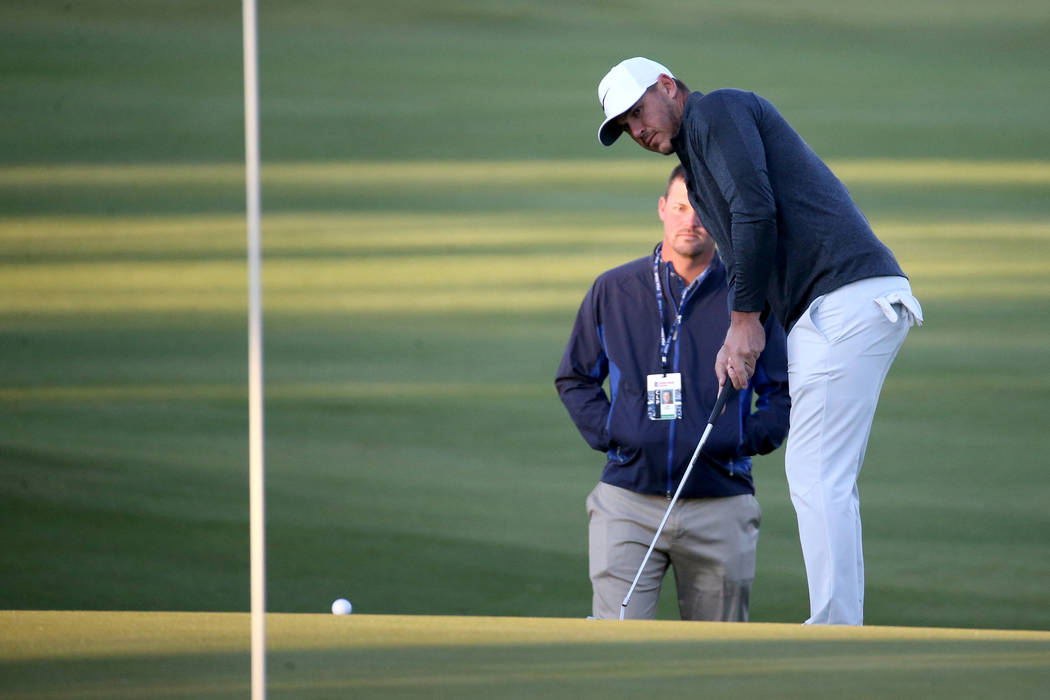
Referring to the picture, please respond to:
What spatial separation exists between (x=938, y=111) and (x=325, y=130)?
2.34 meters

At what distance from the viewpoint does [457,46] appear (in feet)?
18.7

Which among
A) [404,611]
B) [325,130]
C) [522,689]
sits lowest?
[404,611]

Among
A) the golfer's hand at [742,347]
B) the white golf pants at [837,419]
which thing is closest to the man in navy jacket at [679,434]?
the golfer's hand at [742,347]

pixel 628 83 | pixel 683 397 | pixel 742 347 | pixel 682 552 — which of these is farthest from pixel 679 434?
pixel 628 83

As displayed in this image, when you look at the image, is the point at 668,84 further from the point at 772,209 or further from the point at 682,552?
the point at 682,552

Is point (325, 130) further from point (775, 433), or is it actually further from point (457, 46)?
point (775, 433)

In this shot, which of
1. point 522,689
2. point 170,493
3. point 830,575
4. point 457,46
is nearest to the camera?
point 522,689

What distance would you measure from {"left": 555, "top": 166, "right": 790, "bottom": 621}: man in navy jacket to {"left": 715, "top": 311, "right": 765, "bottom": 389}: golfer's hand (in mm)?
477

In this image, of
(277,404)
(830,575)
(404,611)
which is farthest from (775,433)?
(277,404)

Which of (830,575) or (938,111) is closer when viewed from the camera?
(830,575)

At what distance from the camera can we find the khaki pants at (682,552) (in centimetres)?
266

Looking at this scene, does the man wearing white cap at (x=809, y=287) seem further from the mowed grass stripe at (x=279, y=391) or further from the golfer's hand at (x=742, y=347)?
the mowed grass stripe at (x=279, y=391)

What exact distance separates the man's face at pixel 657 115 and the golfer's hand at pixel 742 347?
0.90 ft

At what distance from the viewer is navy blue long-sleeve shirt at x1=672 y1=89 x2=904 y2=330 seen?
2012mm
